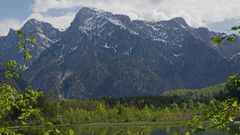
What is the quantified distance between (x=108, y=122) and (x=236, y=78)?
190 meters

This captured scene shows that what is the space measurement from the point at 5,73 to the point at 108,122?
612 feet

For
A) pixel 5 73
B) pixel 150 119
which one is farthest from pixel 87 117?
pixel 5 73

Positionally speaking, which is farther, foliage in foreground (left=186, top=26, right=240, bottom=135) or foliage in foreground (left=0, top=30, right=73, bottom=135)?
foliage in foreground (left=0, top=30, right=73, bottom=135)

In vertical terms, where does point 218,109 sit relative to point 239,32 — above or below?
below

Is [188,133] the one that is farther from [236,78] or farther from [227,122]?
[236,78]

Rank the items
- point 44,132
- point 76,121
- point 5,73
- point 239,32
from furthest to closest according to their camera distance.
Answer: point 76,121
point 5,73
point 44,132
point 239,32

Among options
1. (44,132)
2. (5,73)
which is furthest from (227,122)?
(5,73)

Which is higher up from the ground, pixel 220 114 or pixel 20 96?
pixel 20 96

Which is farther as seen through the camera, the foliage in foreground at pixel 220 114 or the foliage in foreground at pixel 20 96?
the foliage in foreground at pixel 20 96

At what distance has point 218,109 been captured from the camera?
7641 mm

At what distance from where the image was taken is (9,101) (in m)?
10.8

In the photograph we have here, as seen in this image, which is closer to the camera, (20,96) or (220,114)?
(220,114)

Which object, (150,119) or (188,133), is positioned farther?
(150,119)

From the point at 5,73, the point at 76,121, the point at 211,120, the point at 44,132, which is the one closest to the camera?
the point at 211,120
